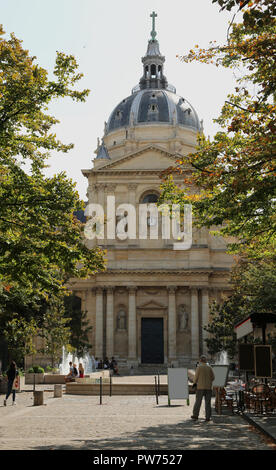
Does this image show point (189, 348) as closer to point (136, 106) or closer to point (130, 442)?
point (136, 106)

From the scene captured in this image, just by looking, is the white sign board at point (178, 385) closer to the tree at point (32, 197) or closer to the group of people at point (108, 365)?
the tree at point (32, 197)

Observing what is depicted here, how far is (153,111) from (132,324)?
31.7 meters

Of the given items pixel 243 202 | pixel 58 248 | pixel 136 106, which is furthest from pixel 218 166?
pixel 136 106

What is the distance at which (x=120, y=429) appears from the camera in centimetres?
1462

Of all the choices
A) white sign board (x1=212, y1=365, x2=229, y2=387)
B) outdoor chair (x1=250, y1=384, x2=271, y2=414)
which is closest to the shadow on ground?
outdoor chair (x1=250, y1=384, x2=271, y2=414)

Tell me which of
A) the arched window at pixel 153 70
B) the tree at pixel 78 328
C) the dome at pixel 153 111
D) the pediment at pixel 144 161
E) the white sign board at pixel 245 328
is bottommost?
the white sign board at pixel 245 328

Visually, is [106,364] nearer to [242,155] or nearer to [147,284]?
[147,284]

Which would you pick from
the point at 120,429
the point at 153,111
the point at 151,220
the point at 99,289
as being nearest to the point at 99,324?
the point at 99,289

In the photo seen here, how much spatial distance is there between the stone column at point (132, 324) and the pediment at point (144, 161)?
11589 millimetres

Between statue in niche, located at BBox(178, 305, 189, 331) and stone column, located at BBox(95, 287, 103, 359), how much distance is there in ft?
23.8

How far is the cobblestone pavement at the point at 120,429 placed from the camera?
12.0m

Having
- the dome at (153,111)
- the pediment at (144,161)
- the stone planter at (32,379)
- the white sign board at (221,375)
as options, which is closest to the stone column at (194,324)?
the pediment at (144,161)

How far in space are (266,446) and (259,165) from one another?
6.21m

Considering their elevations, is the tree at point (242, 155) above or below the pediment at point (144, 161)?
below
